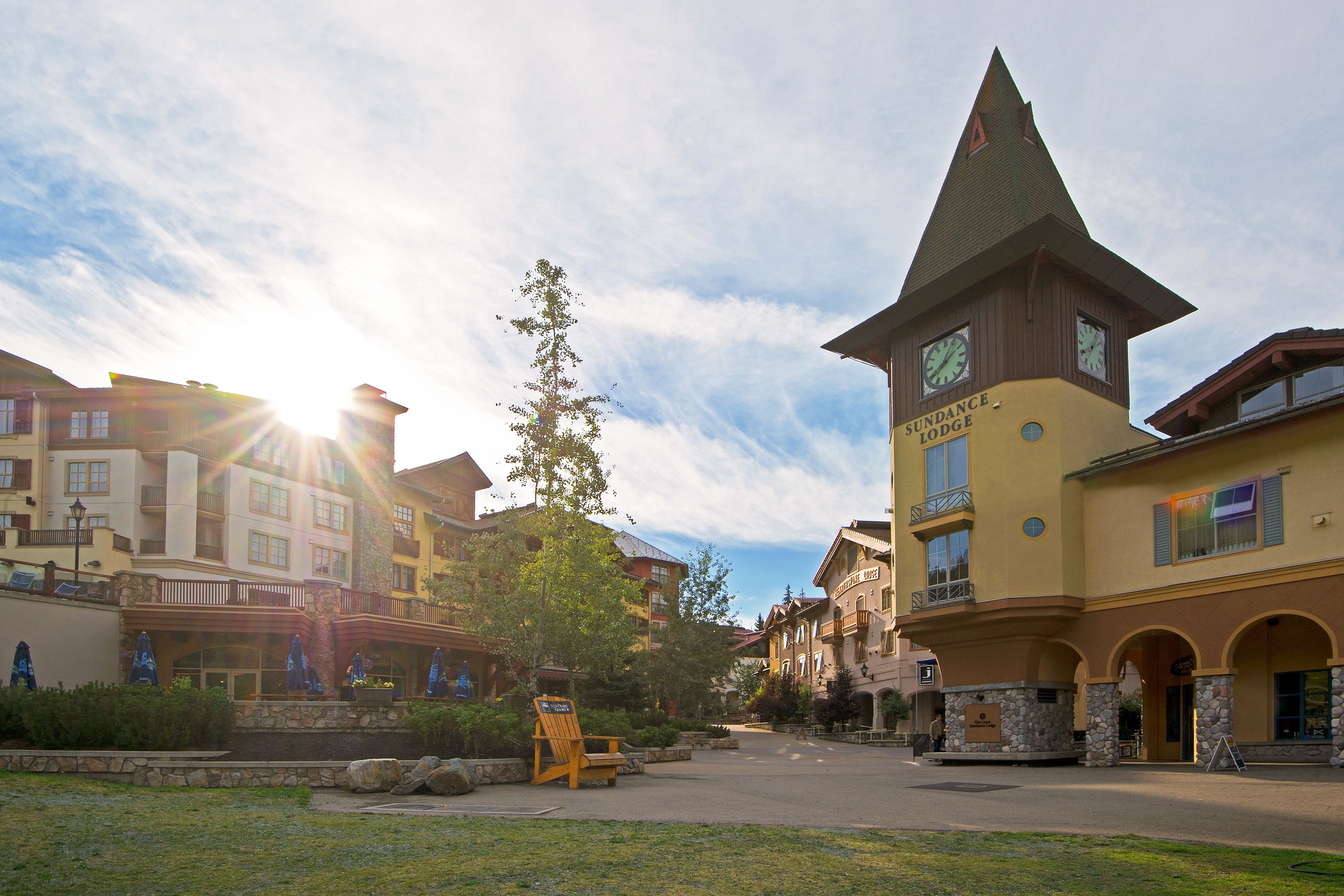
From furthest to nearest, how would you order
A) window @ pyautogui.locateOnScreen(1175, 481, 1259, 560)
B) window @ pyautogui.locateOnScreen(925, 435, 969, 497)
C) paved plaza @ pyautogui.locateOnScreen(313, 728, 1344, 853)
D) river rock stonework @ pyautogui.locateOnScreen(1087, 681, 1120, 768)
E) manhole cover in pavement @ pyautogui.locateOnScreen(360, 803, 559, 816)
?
window @ pyautogui.locateOnScreen(925, 435, 969, 497) → river rock stonework @ pyautogui.locateOnScreen(1087, 681, 1120, 768) → window @ pyautogui.locateOnScreen(1175, 481, 1259, 560) → manhole cover in pavement @ pyautogui.locateOnScreen(360, 803, 559, 816) → paved plaza @ pyautogui.locateOnScreen(313, 728, 1344, 853)

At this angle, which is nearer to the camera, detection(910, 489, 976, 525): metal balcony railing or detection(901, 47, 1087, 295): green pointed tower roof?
detection(910, 489, 976, 525): metal balcony railing

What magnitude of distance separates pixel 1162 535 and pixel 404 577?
42.5 m

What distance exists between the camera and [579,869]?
26.3ft

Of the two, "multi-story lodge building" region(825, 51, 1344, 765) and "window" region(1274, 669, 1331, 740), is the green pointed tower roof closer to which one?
"multi-story lodge building" region(825, 51, 1344, 765)

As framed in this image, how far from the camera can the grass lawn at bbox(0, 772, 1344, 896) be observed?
7.41m

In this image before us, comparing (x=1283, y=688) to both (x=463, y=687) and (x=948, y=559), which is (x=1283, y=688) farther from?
(x=463, y=687)

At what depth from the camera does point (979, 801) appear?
14.8 meters

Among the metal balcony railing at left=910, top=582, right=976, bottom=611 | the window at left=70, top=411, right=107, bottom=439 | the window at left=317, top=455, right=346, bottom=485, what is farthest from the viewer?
the window at left=317, top=455, right=346, bottom=485

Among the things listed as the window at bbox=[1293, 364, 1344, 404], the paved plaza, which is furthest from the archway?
the window at bbox=[1293, 364, 1344, 404]

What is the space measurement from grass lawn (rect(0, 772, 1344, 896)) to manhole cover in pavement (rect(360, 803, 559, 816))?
787 millimetres

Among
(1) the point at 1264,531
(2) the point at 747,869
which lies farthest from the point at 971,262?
(2) the point at 747,869

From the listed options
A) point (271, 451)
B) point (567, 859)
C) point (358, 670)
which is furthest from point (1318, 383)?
point (271, 451)

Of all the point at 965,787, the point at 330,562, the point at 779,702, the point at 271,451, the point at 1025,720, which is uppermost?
the point at 271,451

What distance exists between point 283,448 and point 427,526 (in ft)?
31.5
